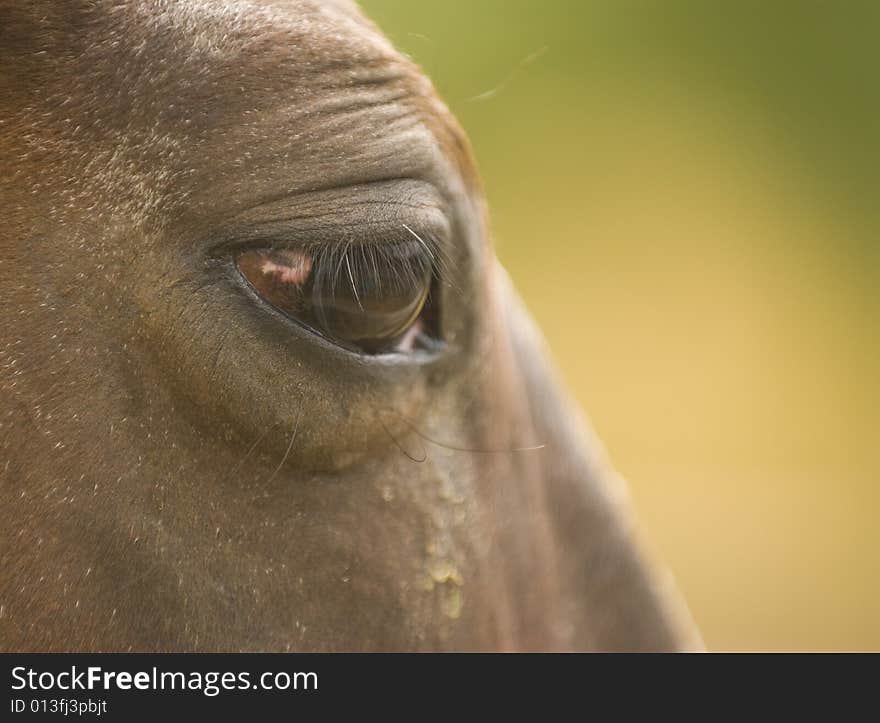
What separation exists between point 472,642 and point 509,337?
0.68 m

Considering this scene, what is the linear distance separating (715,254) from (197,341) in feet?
29.3

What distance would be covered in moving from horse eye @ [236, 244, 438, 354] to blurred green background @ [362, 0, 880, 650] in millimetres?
7670

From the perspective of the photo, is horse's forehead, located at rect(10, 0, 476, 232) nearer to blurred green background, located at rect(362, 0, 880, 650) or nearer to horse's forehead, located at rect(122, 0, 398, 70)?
horse's forehead, located at rect(122, 0, 398, 70)

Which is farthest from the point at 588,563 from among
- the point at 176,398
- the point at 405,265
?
the point at 176,398

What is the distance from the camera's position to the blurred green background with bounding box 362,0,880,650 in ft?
31.0

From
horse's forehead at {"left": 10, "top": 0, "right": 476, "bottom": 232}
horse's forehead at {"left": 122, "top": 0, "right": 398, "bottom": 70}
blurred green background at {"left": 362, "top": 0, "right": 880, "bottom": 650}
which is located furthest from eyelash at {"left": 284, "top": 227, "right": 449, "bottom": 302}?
blurred green background at {"left": 362, "top": 0, "right": 880, "bottom": 650}

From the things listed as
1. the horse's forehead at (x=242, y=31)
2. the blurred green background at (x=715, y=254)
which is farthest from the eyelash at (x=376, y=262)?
the blurred green background at (x=715, y=254)

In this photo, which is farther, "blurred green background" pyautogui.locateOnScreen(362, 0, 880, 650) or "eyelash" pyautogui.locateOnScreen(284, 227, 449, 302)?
"blurred green background" pyautogui.locateOnScreen(362, 0, 880, 650)

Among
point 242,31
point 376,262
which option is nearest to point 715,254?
point 376,262

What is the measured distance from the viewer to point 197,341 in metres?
1.56

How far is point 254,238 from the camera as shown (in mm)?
1575

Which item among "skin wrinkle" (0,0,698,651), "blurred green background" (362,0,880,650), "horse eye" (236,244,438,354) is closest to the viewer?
"skin wrinkle" (0,0,698,651)

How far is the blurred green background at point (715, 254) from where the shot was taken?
945 cm
